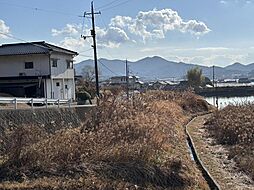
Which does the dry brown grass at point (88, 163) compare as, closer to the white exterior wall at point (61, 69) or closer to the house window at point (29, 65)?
the house window at point (29, 65)

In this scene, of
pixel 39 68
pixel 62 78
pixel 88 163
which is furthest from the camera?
pixel 62 78

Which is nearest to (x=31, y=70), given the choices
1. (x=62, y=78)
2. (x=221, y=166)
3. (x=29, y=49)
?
(x=29, y=49)

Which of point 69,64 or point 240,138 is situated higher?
point 69,64

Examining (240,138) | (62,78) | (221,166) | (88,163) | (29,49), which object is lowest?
(221,166)

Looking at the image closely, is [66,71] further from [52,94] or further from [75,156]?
[75,156]

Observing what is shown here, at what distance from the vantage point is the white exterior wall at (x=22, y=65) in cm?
3912

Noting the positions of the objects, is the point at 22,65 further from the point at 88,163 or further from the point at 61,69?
the point at 88,163

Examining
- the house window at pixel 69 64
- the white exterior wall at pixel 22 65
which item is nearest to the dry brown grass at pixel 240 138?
the white exterior wall at pixel 22 65

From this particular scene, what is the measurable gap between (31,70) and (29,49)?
7.43 ft

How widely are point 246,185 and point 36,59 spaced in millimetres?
31398

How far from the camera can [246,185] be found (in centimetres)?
1085

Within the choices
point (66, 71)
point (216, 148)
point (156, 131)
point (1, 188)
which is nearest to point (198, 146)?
point (216, 148)

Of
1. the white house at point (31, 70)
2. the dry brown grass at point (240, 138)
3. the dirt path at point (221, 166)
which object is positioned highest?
the white house at point (31, 70)

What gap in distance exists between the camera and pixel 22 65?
39.6 metres
